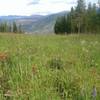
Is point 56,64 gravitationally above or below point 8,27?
above

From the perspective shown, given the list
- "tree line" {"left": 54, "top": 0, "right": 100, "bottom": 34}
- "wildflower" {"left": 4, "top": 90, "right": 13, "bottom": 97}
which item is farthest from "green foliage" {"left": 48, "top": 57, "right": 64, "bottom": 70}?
"tree line" {"left": 54, "top": 0, "right": 100, "bottom": 34}

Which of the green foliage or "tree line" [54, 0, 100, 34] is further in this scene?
"tree line" [54, 0, 100, 34]

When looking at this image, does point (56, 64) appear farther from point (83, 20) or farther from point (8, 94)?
point (83, 20)

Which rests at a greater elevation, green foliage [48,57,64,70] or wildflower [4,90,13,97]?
wildflower [4,90,13,97]

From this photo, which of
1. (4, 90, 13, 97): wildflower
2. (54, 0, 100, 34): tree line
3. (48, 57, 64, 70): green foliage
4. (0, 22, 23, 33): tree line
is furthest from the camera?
(0, 22, 23, 33): tree line

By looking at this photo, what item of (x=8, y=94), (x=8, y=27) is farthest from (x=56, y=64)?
(x=8, y=27)

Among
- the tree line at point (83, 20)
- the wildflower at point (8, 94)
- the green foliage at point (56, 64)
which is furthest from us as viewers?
the tree line at point (83, 20)

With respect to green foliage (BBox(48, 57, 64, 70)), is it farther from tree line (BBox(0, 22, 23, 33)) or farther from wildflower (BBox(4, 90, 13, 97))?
tree line (BBox(0, 22, 23, 33))

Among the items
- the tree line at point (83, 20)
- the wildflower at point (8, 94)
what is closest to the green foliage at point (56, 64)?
the wildflower at point (8, 94)

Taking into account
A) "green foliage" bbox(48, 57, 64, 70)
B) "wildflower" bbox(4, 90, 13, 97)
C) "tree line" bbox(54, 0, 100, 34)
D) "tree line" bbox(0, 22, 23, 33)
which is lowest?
"tree line" bbox(0, 22, 23, 33)

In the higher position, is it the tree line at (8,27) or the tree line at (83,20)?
the tree line at (83,20)

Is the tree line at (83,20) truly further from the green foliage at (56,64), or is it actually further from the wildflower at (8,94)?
the wildflower at (8,94)

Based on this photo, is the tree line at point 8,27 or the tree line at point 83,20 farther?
the tree line at point 8,27

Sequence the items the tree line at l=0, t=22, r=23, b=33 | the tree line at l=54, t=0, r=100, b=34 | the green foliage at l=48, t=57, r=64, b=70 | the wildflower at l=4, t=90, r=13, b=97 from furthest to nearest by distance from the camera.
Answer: the tree line at l=0, t=22, r=23, b=33 → the tree line at l=54, t=0, r=100, b=34 → the green foliage at l=48, t=57, r=64, b=70 → the wildflower at l=4, t=90, r=13, b=97
